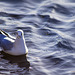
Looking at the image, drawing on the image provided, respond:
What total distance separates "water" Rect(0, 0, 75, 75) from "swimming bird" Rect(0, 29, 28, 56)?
0.35 metres

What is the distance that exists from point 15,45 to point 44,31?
2223 millimetres

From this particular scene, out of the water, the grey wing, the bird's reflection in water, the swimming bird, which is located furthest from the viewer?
the grey wing

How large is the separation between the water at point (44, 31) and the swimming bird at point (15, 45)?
0.35m

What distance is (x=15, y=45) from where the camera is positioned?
898 centimetres

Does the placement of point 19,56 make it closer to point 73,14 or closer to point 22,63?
point 22,63

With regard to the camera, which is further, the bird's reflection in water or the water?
the bird's reflection in water

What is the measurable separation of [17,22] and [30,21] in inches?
22.3

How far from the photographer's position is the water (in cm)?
842

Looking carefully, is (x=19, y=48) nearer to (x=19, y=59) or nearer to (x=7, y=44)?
(x=19, y=59)

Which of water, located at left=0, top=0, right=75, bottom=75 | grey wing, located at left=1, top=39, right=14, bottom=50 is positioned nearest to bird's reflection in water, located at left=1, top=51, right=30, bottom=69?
water, located at left=0, top=0, right=75, bottom=75

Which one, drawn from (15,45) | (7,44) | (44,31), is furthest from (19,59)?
(44,31)

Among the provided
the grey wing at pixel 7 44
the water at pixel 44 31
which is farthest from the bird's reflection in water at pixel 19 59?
the grey wing at pixel 7 44

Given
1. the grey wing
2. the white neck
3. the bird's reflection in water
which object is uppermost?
the grey wing

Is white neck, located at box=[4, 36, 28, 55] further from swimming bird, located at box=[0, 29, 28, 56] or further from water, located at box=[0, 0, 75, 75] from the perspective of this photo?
water, located at box=[0, 0, 75, 75]
